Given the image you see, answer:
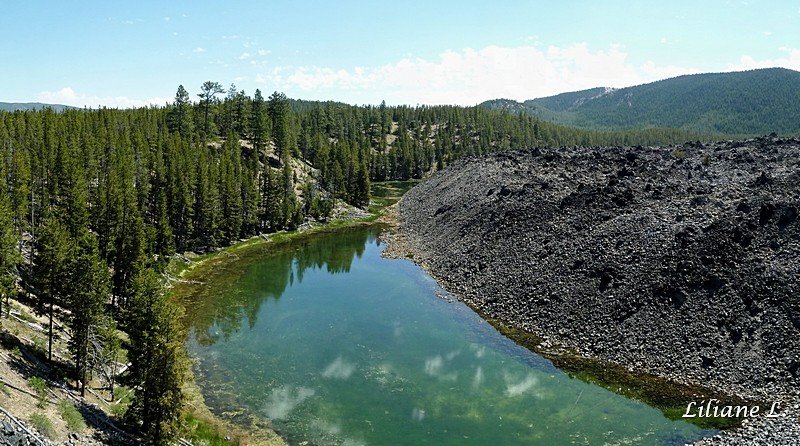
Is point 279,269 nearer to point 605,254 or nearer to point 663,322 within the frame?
point 605,254

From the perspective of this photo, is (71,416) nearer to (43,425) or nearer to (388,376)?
(43,425)

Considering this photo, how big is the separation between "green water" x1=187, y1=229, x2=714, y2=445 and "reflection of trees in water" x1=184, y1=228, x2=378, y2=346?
0.38m

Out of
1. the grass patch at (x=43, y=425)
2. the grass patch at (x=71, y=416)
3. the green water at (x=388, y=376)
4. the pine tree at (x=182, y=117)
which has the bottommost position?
the green water at (x=388, y=376)

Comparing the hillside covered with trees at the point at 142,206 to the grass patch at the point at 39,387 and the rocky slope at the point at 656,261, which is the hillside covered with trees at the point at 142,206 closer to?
the grass patch at the point at 39,387

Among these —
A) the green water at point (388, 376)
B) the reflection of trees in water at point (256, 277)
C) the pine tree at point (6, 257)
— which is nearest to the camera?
the green water at point (388, 376)

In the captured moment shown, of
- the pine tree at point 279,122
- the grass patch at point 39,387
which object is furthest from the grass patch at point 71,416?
the pine tree at point 279,122

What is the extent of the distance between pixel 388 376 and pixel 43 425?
26891 mm

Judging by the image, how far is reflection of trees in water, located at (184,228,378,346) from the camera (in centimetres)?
Answer: 6093

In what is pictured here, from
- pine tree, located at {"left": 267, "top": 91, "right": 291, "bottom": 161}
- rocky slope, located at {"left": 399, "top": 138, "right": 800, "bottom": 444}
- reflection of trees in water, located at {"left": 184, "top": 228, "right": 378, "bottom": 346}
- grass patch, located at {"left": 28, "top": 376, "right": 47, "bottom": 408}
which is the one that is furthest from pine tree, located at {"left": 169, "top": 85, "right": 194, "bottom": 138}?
grass patch, located at {"left": 28, "top": 376, "right": 47, "bottom": 408}

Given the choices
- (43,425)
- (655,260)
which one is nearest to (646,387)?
(655,260)

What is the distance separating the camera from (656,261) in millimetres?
57469

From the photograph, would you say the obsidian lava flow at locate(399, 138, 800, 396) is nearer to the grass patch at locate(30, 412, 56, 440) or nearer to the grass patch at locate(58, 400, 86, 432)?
the grass patch at locate(58, 400, 86, 432)

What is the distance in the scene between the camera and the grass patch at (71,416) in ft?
97.7

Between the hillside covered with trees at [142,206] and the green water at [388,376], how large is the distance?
9.46 meters
